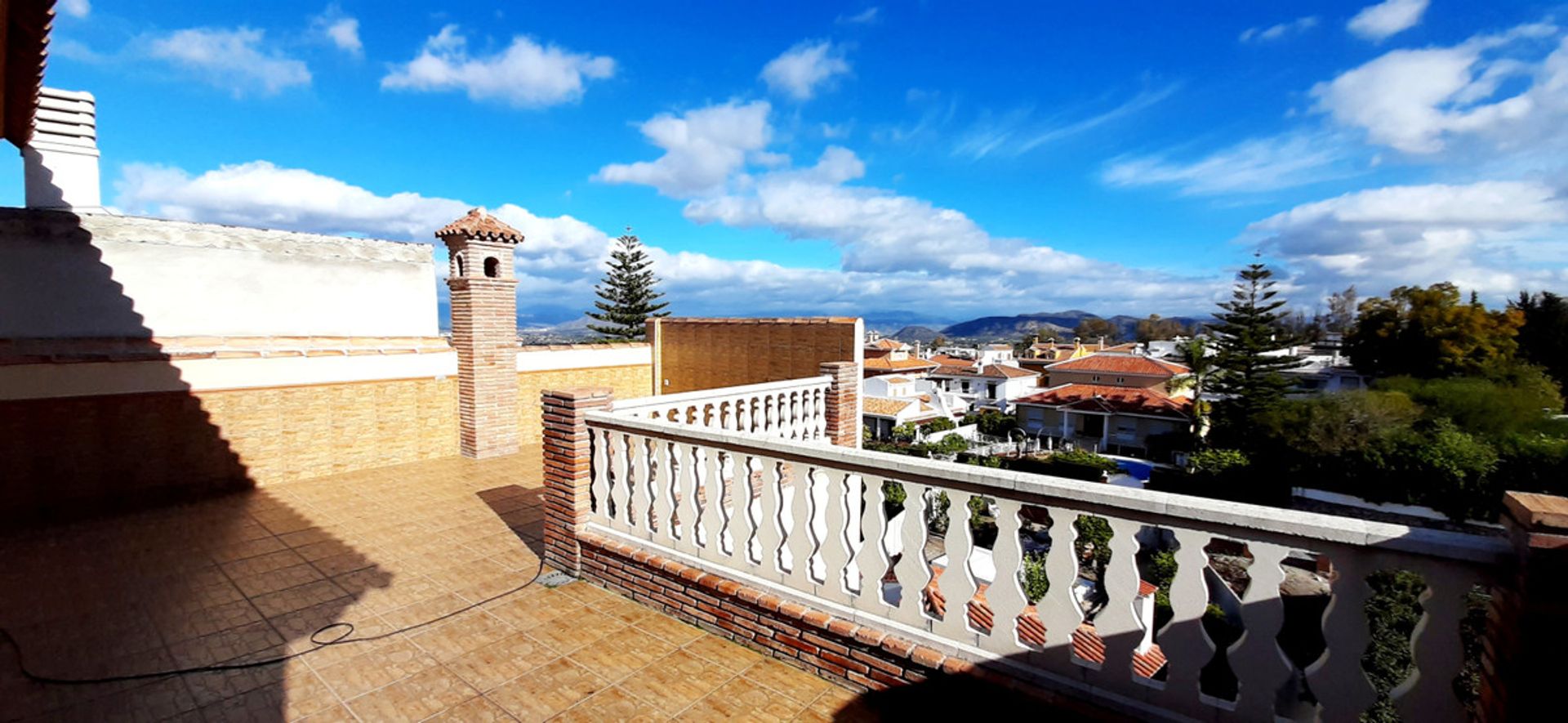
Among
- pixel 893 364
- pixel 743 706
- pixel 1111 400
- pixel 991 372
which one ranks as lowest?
pixel 1111 400

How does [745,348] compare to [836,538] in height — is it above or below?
above

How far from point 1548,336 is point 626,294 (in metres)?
46.4

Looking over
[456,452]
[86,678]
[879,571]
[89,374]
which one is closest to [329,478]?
[456,452]

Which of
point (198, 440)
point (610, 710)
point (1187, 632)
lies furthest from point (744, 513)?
point (198, 440)

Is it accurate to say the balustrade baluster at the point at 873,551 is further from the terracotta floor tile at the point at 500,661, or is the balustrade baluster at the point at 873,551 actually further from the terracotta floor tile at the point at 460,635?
the terracotta floor tile at the point at 460,635

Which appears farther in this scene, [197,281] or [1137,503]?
[197,281]

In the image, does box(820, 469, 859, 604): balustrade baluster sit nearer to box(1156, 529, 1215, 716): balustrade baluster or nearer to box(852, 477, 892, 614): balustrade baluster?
box(852, 477, 892, 614): balustrade baluster

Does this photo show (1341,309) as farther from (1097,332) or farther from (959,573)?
(959,573)

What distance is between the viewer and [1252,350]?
28312 millimetres

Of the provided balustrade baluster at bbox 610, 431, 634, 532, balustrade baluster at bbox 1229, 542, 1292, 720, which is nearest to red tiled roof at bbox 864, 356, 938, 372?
balustrade baluster at bbox 610, 431, 634, 532

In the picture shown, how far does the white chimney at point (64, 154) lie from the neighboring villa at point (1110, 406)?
1562 inches

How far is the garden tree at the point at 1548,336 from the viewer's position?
3003 centimetres

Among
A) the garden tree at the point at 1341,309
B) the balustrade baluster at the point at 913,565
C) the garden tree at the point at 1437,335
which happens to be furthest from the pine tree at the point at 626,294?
the garden tree at the point at 1341,309

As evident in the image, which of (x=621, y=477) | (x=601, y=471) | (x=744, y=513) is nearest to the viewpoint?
(x=744, y=513)
